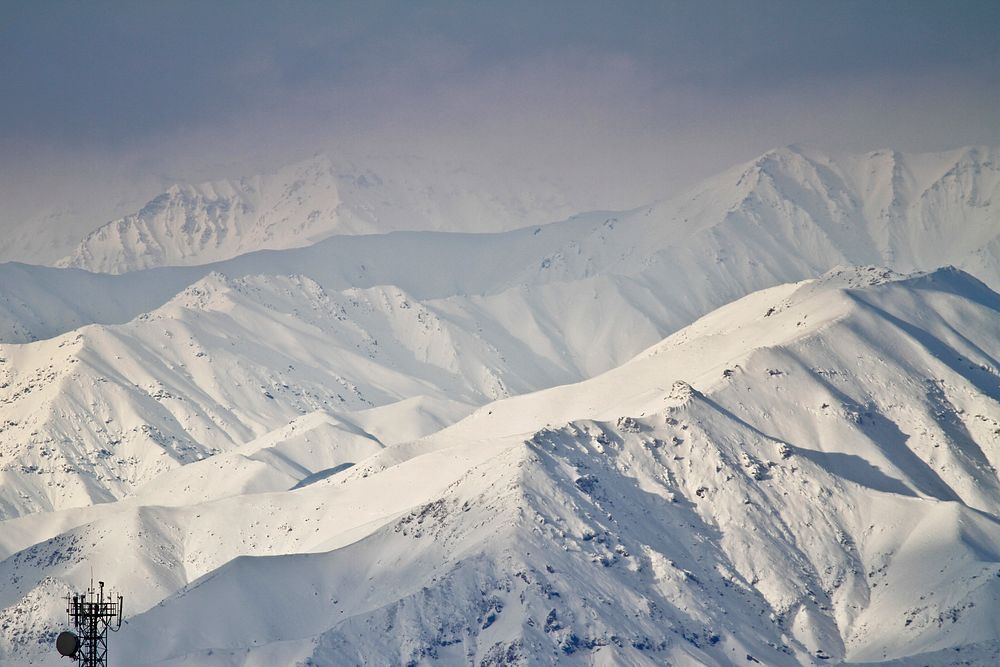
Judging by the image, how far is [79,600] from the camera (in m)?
108

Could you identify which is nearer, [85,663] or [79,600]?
[85,663]

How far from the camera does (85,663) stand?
329 feet

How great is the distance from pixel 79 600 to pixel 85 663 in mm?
9028
